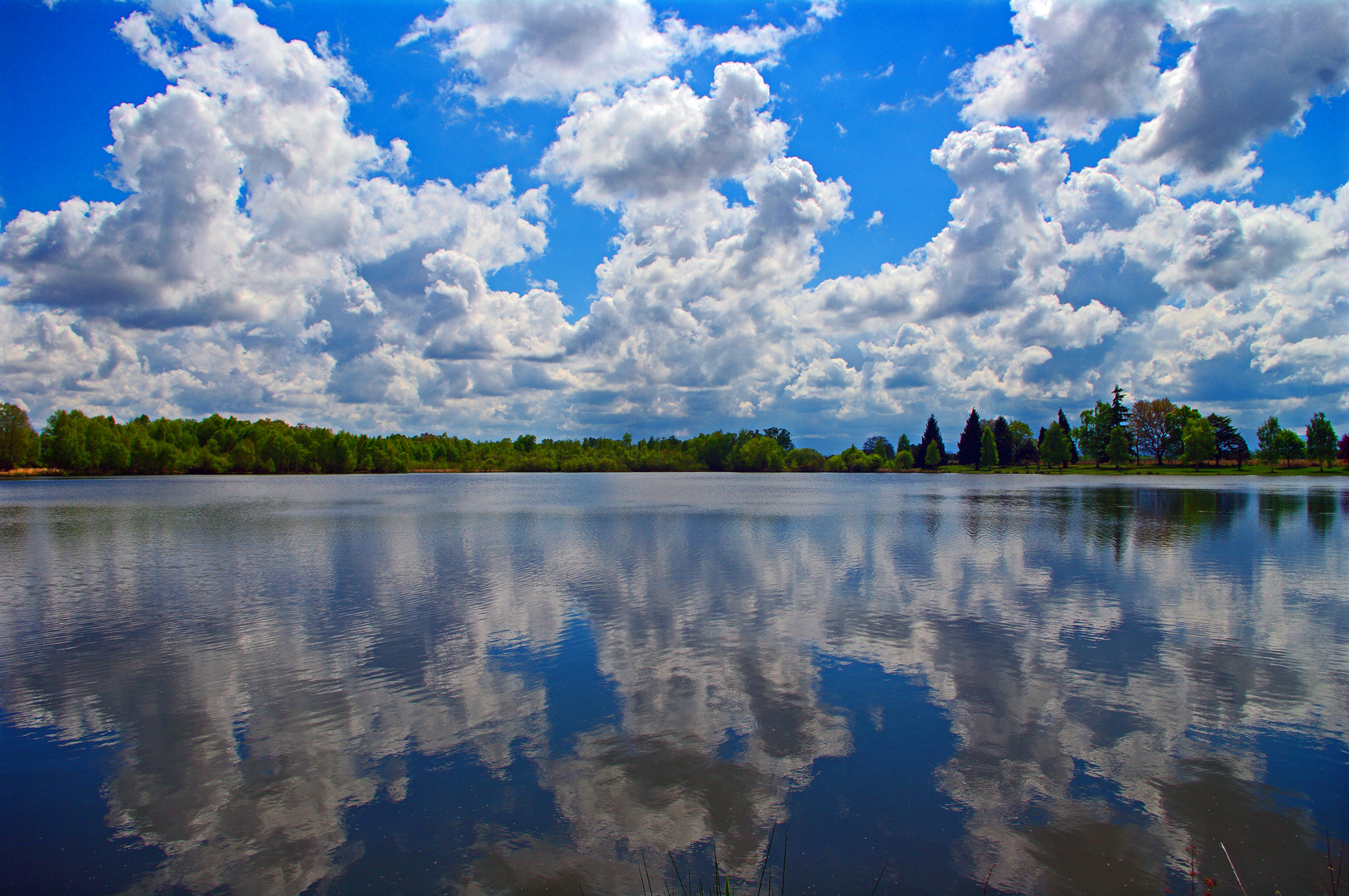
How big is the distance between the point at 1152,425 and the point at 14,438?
819ft

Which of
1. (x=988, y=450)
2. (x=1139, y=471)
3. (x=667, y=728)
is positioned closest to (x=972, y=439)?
(x=988, y=450)

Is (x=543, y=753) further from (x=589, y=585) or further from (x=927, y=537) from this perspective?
(x=927, y=537)

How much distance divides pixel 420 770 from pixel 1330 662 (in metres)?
17.9

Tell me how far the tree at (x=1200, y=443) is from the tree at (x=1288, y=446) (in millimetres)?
11583

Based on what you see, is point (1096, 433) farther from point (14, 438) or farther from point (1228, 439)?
point (14, 438)

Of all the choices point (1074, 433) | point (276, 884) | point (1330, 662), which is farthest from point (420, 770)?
point (1074, 433)

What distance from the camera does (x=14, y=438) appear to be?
476 feet

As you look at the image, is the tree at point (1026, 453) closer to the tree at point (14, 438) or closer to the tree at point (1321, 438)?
the tree at point (1321, 438)

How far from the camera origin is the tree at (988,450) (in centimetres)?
18738

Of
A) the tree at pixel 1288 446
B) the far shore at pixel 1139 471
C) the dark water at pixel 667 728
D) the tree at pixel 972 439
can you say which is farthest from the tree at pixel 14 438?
the tree at pixel 1288 446

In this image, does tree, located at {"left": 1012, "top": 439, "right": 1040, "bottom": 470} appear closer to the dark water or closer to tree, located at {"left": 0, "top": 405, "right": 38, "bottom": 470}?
the dark water

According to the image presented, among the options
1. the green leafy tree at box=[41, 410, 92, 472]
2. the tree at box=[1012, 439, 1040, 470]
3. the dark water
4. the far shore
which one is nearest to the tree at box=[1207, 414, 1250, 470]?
the far shore

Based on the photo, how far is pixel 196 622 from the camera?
59.7 ft

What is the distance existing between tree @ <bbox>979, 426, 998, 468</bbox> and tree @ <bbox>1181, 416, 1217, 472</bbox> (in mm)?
44784
